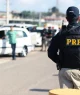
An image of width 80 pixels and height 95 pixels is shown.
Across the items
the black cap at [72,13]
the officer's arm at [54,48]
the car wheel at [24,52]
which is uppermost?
the black cap at [72,13]

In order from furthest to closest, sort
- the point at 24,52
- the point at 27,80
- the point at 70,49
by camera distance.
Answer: the point at 24,52 < the point at 27,80 < the point at 70,49

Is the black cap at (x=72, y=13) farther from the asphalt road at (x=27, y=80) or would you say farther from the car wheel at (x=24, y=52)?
the car wheel at (x=24, y=52)

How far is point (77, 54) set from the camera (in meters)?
4.61

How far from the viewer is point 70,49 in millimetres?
4652

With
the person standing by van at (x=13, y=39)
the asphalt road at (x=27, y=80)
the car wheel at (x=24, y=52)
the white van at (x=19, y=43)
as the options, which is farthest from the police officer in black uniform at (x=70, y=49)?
the car wheel at (x=24, y=52)

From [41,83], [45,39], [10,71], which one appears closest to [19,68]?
[10,71]

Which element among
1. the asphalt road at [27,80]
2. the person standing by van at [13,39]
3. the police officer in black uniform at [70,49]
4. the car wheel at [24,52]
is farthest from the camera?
the car wheel at [24,52]

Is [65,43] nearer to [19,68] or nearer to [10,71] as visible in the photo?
[10,71]

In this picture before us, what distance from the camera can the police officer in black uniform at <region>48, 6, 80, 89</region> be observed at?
4.64 meters

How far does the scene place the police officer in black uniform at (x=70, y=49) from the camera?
4641 millimetres

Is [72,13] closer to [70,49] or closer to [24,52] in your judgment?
[70,49]

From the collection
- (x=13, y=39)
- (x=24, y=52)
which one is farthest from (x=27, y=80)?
(x=24, y=52)

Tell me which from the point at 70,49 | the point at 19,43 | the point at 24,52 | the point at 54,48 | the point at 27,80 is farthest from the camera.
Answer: the point at 24,52

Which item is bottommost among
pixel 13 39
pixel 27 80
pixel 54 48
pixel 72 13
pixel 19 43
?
pixel 27 80
